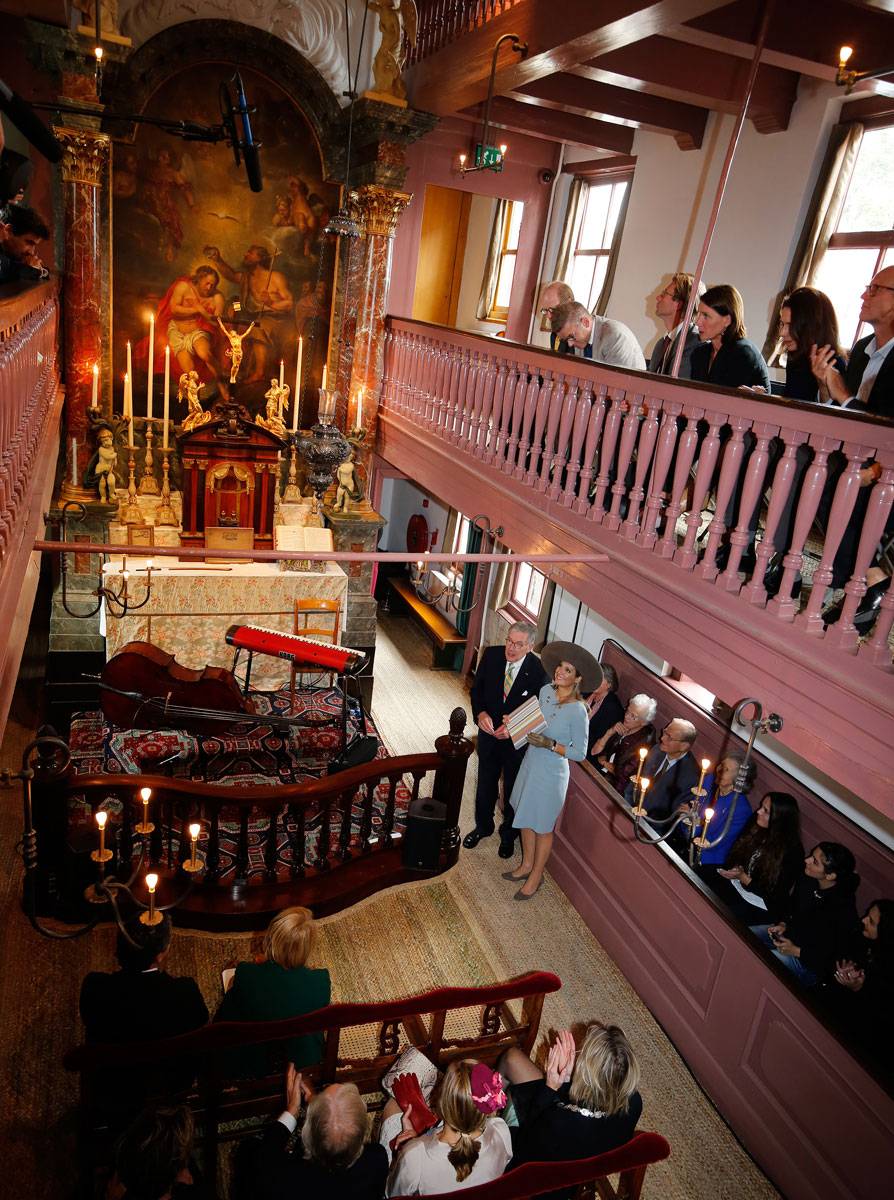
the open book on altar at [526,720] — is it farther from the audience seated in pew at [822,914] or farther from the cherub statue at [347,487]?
the cherub statue at [347,487]

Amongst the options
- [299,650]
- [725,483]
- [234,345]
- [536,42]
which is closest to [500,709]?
[299,650]

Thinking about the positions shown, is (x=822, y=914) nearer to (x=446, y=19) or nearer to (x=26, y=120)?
(x=26, y=120)

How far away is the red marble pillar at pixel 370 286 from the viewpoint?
928 centimetres

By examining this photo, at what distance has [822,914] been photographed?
15.1 feet

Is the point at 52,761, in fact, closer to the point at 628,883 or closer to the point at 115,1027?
the point at 115,1027

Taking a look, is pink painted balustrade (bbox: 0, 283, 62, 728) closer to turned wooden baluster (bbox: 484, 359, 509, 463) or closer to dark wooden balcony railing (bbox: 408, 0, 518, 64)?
turned wooden baluster (bbox: 484, 359, 509, 463)

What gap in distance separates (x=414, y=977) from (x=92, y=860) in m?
2.17

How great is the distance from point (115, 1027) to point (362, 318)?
7.91m

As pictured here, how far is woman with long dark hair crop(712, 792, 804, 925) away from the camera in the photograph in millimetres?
5238

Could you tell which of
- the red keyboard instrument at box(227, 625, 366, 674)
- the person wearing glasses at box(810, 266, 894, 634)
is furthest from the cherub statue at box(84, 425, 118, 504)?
the person wearing glasses at box(810, 266, 894, 634)

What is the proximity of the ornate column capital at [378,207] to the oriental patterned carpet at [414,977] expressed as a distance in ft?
21.4

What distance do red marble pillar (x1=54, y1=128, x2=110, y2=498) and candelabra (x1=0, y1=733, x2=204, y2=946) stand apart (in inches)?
173

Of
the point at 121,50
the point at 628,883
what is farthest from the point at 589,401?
the point at 121,50

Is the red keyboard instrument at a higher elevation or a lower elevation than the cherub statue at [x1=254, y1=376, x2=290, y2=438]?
lower
